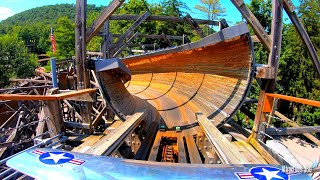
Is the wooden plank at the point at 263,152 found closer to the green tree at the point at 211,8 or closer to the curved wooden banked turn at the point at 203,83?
the curved wooden banked turn at the point at 203,83

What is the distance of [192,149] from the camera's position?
10.8ft

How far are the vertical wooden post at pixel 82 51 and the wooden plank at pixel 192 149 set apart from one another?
1.47 m

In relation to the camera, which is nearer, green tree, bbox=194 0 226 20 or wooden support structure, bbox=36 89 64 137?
wooden support structure, bbox=36 89 64 137

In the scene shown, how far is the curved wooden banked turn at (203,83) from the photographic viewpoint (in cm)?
390

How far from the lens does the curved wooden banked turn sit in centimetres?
390

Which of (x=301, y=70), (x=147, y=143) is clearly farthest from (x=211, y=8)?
(x=147, y=143)

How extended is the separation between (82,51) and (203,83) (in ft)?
10.4

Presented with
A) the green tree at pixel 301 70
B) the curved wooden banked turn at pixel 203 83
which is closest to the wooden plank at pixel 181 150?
the curved wooden banked turn at pixel 203 83

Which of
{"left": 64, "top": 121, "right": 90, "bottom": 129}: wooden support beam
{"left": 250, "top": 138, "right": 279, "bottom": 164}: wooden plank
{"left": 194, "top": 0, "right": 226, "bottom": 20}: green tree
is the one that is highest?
{"left": 194, "top": 0, "right": 226, "bottom": 20}: green tree

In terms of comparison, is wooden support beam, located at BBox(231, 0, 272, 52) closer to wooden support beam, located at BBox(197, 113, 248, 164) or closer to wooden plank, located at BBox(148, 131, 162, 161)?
wooden support beam, located at BBox(197, 113, 248, 164)

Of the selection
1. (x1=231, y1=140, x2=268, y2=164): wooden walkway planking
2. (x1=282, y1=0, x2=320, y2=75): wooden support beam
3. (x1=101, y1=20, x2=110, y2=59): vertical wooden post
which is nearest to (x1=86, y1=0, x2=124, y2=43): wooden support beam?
(x1=282, y1=0, x2=320, y2=75): wooden support beam

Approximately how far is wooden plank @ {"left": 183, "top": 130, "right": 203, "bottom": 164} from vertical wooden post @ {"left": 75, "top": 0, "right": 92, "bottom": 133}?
1.47m

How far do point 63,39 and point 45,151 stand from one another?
37124 millimetres

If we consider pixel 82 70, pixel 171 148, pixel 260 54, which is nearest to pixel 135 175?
pixel 171 148
